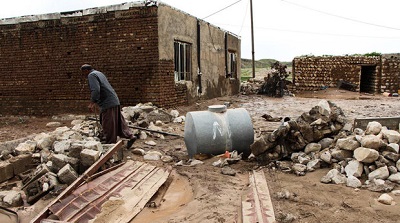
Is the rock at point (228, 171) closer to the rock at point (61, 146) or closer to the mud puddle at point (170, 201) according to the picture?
the mud puddle at point (170, 201)

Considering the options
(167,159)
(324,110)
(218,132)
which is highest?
(324,110)

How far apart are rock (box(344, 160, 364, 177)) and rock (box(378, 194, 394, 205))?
560 millimetres

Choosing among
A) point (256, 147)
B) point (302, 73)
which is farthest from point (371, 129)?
point (302, 73)

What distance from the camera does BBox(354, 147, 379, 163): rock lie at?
389 cm

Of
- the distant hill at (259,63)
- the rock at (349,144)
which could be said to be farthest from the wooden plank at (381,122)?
the distant hill at (259,63)

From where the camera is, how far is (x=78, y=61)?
9.45 meters

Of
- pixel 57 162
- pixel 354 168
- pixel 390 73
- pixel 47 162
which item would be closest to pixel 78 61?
pixel 47 162

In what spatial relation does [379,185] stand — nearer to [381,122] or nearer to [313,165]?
[313,165]

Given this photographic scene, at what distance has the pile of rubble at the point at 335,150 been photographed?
3867 millimetres

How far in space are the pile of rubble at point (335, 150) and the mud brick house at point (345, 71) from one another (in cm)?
1429

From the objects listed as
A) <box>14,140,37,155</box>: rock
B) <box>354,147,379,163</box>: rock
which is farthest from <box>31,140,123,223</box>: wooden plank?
<box>354,147,379,163</box>: rock

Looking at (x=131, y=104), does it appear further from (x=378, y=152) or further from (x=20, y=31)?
(x=378, y=152)

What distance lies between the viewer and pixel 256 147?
472 cm

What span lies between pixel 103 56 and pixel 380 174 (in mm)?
7501
